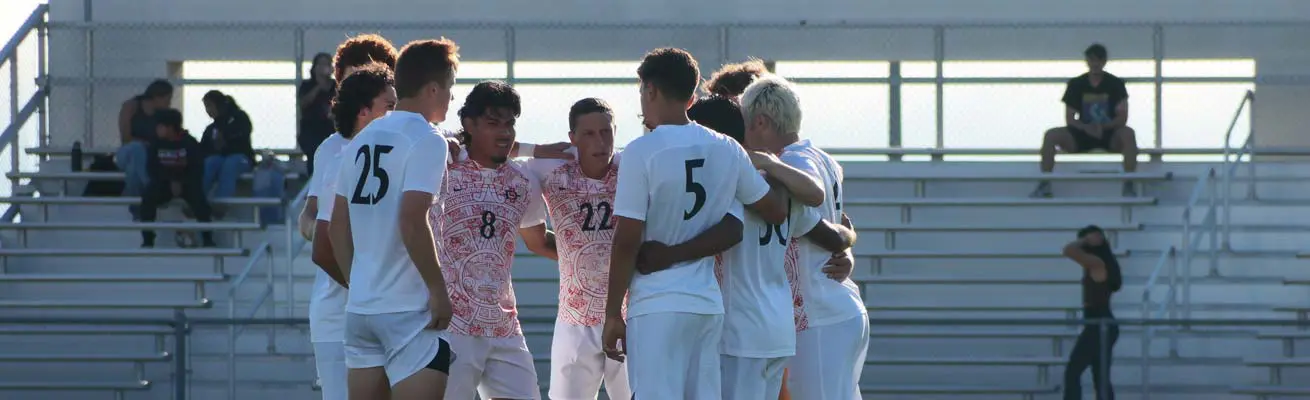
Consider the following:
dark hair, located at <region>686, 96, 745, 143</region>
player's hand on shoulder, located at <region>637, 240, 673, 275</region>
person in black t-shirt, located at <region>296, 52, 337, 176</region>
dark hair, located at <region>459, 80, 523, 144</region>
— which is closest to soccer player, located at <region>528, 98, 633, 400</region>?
dark hair, located at <region>459, 80, 523, 144</region>

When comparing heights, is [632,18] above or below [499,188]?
above

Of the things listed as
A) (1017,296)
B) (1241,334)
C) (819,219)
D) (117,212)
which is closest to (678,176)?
(819,219)

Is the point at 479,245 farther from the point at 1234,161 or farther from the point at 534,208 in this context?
the point at 1234,161

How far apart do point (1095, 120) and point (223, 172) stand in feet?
19.4

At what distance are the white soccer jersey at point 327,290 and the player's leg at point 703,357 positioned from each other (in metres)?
1.12

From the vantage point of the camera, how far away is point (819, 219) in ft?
18.4

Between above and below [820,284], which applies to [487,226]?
above

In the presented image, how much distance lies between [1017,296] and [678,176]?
727 centimetres

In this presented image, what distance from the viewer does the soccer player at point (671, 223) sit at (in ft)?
16.6

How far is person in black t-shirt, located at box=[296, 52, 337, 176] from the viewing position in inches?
476

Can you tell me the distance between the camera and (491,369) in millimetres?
5738

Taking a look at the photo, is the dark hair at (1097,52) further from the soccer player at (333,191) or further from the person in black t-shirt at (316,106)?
the soccer player at (333,191)

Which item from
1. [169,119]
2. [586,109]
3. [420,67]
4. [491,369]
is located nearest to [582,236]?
[586,109]

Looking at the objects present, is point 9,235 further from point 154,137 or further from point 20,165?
point 154,137
